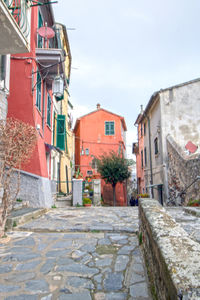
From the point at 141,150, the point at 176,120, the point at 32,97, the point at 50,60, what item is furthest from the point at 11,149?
the point at 141,150

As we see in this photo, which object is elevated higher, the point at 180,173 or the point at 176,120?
the point at 176,120

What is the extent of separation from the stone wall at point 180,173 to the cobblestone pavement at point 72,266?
19.6 feet

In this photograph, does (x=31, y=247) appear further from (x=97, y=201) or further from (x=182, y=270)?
(x=97, y=201)

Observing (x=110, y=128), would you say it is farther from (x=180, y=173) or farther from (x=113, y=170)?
(x=180, y=173)

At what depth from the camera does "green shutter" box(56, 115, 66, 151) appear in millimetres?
13508

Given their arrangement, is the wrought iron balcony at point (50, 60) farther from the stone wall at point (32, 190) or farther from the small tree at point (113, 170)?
the small tree at point (113, 170)

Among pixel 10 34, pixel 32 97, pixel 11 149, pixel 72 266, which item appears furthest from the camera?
pixel 32 97

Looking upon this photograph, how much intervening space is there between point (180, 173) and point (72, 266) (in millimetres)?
9384

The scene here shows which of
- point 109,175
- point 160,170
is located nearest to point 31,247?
point 160,170

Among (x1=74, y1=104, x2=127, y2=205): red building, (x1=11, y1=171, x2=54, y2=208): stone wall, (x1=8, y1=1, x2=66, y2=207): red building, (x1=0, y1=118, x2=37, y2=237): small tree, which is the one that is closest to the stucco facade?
(x1=8, y1=1, x2=66, y2=207): red building

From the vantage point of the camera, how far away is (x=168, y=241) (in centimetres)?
164

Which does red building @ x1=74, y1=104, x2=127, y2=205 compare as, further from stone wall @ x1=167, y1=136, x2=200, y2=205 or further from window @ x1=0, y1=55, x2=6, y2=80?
window @ x1=0, y1=55, x2=6, y2=80

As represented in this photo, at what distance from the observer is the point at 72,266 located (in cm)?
282

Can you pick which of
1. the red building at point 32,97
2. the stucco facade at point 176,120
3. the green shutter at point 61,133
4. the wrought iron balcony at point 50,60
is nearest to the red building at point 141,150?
the stucco facade at point 176,120
